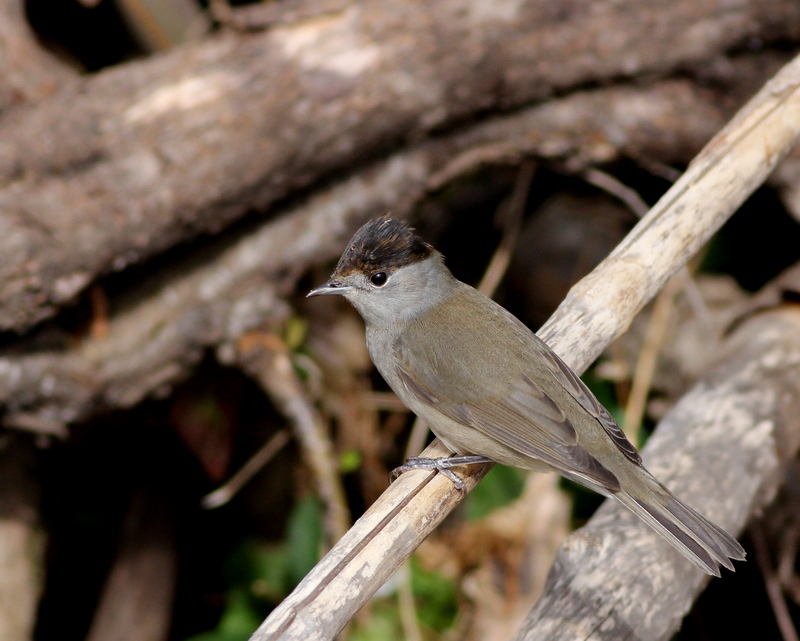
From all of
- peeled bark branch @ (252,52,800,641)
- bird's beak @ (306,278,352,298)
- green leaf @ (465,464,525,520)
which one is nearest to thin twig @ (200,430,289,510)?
green leaf @ (465,464,525,520)

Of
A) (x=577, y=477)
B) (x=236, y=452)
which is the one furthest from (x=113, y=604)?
(x=577, y=477)

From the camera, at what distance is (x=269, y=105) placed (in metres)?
3.58

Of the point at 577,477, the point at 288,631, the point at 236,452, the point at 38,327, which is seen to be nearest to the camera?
the point at 288,631

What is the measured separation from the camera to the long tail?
222 cm

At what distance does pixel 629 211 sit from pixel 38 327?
3.10m

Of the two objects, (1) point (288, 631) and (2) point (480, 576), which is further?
(2) point (480, 576)

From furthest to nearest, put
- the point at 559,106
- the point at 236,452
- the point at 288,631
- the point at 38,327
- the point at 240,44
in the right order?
the point at 236,452
the point at 559,106
the point at 240,44
the point at 38,327
the point at 288,631

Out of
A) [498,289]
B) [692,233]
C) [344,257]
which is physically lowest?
[498,289]

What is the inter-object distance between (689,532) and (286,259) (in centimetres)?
220

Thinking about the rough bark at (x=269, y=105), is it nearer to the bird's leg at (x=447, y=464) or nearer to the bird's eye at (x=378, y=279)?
the bird's eye at (x=378, y=279)

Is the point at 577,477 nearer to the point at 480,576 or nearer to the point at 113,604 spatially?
the point at 480,576

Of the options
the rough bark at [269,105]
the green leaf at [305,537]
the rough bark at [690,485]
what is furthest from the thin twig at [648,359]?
the green leaf at [305,537]

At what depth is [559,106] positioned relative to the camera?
13.4 ft

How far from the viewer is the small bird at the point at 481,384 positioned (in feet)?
7.97
